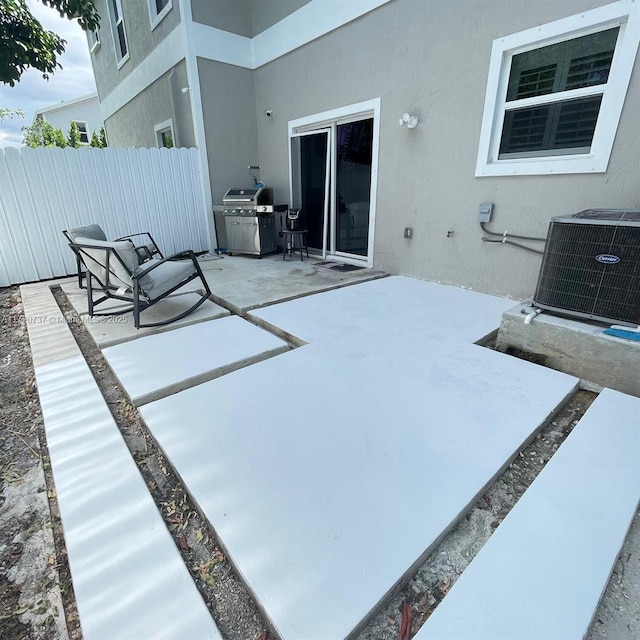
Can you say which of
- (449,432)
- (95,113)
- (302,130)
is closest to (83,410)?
(449,432)

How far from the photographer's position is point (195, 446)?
1.64 meters

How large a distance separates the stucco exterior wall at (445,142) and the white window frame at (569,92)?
6 centimetres

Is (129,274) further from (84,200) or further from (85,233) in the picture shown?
(84,200)

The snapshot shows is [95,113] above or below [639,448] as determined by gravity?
above

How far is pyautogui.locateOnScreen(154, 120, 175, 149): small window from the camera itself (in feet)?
23.1

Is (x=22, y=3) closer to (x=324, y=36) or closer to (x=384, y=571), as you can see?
(x=324, y=36)

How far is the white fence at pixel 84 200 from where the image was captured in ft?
15.0

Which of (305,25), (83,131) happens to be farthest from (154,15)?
(83,131)

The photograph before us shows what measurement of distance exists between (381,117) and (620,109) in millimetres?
2496

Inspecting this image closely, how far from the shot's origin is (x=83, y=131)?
1886cm

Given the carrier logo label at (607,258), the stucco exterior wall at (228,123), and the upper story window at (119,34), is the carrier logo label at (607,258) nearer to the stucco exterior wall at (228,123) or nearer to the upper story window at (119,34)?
the stucco exterior wall at (228,123)

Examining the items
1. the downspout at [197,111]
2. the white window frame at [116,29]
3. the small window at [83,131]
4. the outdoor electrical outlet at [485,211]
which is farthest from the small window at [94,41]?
the outdoor electrical outlet at [485,211]

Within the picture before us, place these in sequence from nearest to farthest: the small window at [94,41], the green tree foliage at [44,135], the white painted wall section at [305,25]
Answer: the white painted wall section at [305,25]
the small window at [94,41]
the green tree foliage at [44,135]

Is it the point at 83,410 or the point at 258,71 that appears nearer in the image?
the point at 83,410
